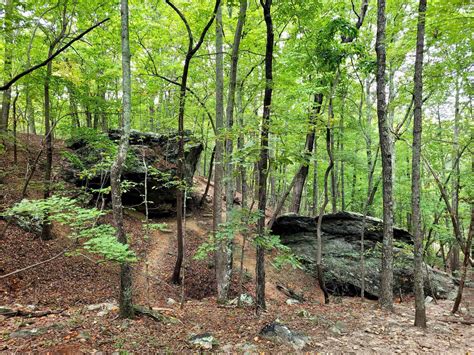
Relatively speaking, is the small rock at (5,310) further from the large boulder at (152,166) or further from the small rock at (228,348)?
the large boulder at (152,166)

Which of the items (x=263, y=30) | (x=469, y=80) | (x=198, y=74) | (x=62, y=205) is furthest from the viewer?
(x=198, y=74)

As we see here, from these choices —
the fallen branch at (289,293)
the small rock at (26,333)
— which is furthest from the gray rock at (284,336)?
the fallen branch at (289,293)

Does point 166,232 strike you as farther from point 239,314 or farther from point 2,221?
point 239,314

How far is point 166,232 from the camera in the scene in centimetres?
1333

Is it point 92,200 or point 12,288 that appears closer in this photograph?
point 12,288

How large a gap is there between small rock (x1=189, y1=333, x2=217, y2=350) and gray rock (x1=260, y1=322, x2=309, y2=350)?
3.29 feet

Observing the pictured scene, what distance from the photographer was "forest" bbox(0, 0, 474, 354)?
5.23 metres

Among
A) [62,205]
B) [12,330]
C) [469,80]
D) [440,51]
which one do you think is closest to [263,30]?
[440,51]

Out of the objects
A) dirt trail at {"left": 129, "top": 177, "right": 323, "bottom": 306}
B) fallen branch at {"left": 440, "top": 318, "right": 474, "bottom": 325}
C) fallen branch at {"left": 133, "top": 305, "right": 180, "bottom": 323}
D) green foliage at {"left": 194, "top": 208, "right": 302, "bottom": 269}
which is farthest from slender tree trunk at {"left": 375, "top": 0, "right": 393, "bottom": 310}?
fallen branch at {"left": 133, "top": 305, "right": 180, "bottom": 323}

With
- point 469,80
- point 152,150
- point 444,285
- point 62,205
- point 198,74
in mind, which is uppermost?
point 198,74

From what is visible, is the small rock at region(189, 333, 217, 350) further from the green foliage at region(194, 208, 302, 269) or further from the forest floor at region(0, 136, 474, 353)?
the green foliage at region(194, 208, 302, 269)

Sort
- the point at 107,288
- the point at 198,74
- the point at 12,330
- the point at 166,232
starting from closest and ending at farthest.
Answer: the point at 12,330 < the point at 107,288 < the point at 198,74 < the point at 166,232

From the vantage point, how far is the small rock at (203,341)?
4.73 meters

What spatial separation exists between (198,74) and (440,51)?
9099mm
